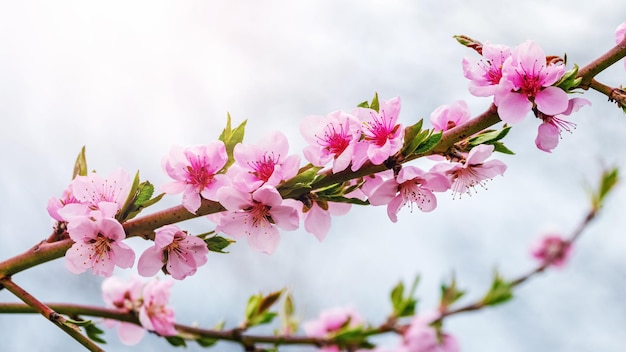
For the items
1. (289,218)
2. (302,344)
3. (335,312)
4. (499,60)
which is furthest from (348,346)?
(499,60)

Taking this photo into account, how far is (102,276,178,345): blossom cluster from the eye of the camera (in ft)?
8.20

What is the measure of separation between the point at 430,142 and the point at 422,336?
2577 millimetres

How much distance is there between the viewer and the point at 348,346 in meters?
3.20

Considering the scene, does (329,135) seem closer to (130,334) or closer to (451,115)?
(451,115)

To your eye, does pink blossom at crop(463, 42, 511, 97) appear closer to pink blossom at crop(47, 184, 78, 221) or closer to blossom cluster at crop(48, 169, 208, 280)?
blossom cluster at crop(48, 169, 208, 280)

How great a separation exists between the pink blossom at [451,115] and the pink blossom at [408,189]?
21 cm

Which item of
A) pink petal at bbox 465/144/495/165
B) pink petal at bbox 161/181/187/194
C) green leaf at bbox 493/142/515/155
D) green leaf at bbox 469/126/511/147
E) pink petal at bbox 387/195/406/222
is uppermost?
pink petal at bbox 161/181/187/194

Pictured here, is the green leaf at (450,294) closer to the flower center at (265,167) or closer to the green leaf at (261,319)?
the green leaf at (261,319)

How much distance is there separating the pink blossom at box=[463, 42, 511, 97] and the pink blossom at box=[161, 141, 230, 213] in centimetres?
68

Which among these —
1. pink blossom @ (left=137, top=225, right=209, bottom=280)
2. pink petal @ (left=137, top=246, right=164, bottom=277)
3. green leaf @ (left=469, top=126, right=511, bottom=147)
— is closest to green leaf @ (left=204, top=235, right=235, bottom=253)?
pink blossom @ (left=137, top=225, right=209, bottom=280)

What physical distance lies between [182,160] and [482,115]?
79 cm

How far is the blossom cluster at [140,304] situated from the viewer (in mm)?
2500

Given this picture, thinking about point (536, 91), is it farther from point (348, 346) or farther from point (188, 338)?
point (348, 346)

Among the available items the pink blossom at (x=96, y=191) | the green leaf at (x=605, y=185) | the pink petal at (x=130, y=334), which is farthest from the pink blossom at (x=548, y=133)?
the green leaf at (x=605, y=185)
